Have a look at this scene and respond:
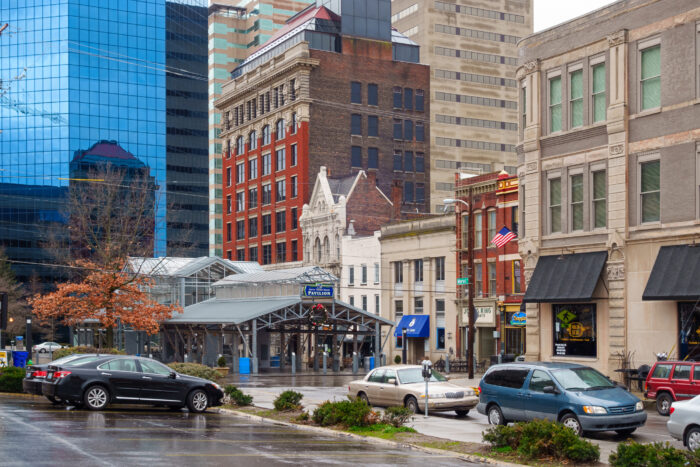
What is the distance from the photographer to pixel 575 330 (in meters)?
38.1

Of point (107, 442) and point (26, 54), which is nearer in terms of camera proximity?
point (107, 442)

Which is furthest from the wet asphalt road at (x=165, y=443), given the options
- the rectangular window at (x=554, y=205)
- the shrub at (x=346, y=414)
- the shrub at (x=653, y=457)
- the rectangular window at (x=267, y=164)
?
the rectangular window at (x=267, y=164)

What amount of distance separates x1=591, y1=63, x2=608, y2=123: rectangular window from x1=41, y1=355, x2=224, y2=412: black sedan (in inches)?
Answer: 753

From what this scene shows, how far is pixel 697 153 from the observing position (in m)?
33.3

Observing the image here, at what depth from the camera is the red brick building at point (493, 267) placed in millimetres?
60875

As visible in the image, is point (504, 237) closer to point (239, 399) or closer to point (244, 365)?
point (244, 365)

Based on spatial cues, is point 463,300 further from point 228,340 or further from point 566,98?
point 566,98

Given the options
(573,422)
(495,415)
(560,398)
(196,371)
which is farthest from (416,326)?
(573,422)

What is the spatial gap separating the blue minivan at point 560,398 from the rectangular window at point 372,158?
228ft

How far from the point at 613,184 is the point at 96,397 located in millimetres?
20135

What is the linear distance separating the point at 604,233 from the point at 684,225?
3656 millimetres

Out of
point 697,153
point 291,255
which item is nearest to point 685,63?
point 697,153

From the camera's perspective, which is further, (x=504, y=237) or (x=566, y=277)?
(x=504, y=237)

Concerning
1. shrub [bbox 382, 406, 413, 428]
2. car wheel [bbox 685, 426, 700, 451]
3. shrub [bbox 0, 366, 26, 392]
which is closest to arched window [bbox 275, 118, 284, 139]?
shrub [bbox 0, 366, 26, 392]
